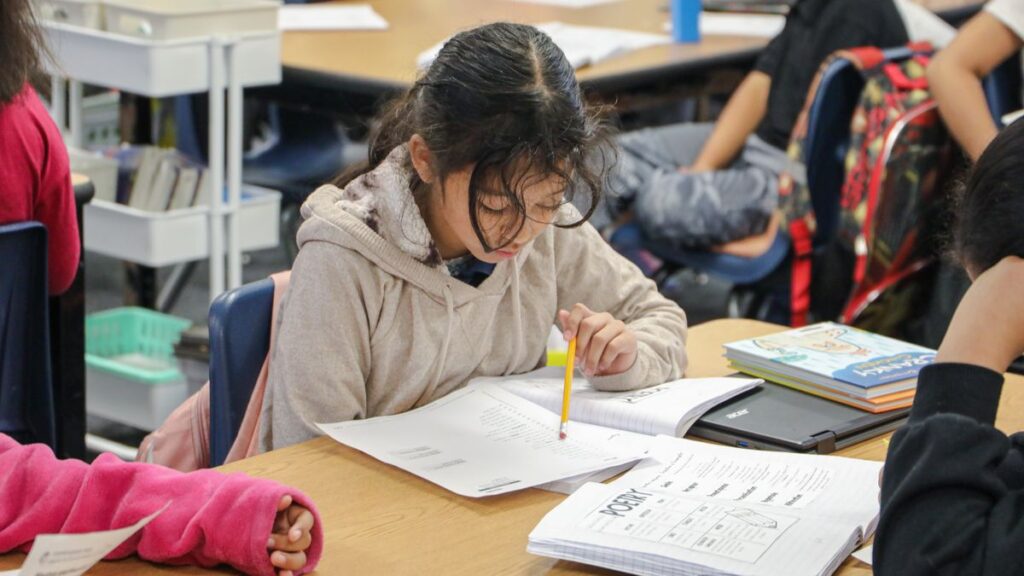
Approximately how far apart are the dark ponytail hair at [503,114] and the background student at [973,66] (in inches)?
57.0

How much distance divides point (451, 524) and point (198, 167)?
172 cm

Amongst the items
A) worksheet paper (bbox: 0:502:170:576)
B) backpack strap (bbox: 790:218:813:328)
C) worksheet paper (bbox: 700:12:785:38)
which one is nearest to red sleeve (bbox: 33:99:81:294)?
worksheet paper (bbox: 0:502:170:576)

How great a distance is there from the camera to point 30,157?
201 centimetres

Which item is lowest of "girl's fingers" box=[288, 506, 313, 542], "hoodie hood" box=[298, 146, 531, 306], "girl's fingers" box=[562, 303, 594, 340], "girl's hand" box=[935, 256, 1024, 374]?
"girl's fingers" box=[288, 506, 313, 542]

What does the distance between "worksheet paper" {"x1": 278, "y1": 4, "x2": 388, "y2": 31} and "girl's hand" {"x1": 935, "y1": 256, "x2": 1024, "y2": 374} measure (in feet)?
8.56

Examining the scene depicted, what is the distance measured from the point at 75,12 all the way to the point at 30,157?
774mm

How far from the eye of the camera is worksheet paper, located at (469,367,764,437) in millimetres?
1494

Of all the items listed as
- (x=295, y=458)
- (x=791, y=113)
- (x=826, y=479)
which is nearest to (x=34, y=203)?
(x=295, y=458)

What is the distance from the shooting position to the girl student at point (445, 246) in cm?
145

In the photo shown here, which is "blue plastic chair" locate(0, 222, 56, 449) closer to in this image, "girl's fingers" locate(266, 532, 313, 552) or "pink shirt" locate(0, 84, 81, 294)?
"pink shirt" locate(0, 84, 81, 294)

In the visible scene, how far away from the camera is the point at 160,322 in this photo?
9.84 ft

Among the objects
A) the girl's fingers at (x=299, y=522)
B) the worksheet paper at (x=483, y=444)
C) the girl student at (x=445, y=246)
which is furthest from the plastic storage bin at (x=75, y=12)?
the girl's fingers at (x=299, y=522)

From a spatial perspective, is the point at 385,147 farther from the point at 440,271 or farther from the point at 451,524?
the point at 451,524

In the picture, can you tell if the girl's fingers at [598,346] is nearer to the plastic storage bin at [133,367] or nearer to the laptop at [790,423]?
the laptop at [790,423]
